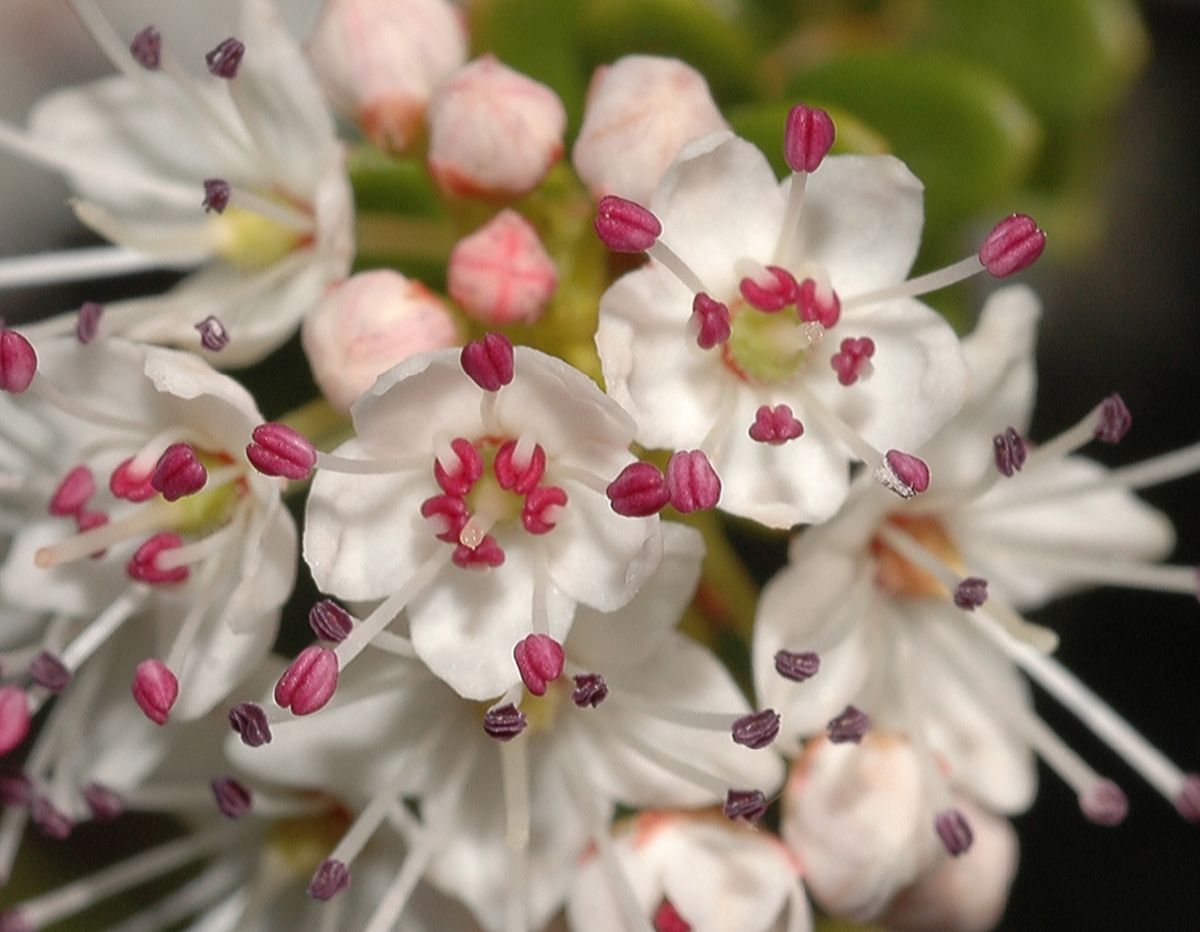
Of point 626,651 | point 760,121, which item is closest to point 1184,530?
point 760,121

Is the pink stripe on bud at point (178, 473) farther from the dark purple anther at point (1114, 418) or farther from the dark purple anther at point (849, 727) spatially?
the dark purple anther at point (1114, 418)

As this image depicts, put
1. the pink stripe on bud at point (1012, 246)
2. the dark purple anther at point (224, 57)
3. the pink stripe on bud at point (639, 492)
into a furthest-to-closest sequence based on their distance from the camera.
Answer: the dark purple anther at point (224, 57), the pink stripe on bud at point (1012, 246), the pink stripe on bud at point (639, 492)

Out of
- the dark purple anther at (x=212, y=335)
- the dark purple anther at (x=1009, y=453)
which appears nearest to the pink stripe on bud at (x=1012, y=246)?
the dark purple anther at (x=1009, y=453)

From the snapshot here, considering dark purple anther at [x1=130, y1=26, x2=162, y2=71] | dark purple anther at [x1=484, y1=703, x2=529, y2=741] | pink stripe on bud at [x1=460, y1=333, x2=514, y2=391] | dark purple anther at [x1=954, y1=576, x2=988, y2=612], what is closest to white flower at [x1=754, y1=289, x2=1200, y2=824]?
dark purple anther at [x1=954, y1=576, x2=988, y2=612]

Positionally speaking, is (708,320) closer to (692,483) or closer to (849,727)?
(692,483)

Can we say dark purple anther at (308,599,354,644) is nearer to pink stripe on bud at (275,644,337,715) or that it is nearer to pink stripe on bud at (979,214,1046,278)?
pink stripe on bud at (275,644,337,715)

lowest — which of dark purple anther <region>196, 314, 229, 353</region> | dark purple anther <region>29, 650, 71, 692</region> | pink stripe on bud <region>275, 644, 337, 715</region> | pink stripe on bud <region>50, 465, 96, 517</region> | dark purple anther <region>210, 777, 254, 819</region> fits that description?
dark purple anther <region>210, 777, 254, 819</region>
